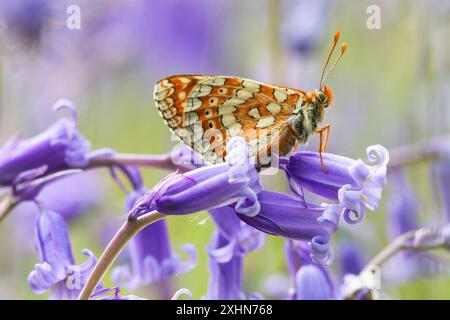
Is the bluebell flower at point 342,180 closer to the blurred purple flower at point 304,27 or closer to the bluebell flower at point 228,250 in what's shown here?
the bluebell flower at point 228,250

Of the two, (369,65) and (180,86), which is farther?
(369,65)

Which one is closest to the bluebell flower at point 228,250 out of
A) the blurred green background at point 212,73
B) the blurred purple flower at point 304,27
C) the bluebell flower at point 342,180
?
the bluebell flower at point 342,180

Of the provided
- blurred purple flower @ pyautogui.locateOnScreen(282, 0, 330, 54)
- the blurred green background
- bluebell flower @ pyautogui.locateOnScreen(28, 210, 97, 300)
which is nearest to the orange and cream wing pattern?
bluebell flower @ pyautogui.locateOnScreen(28, 210, 97, 300)
